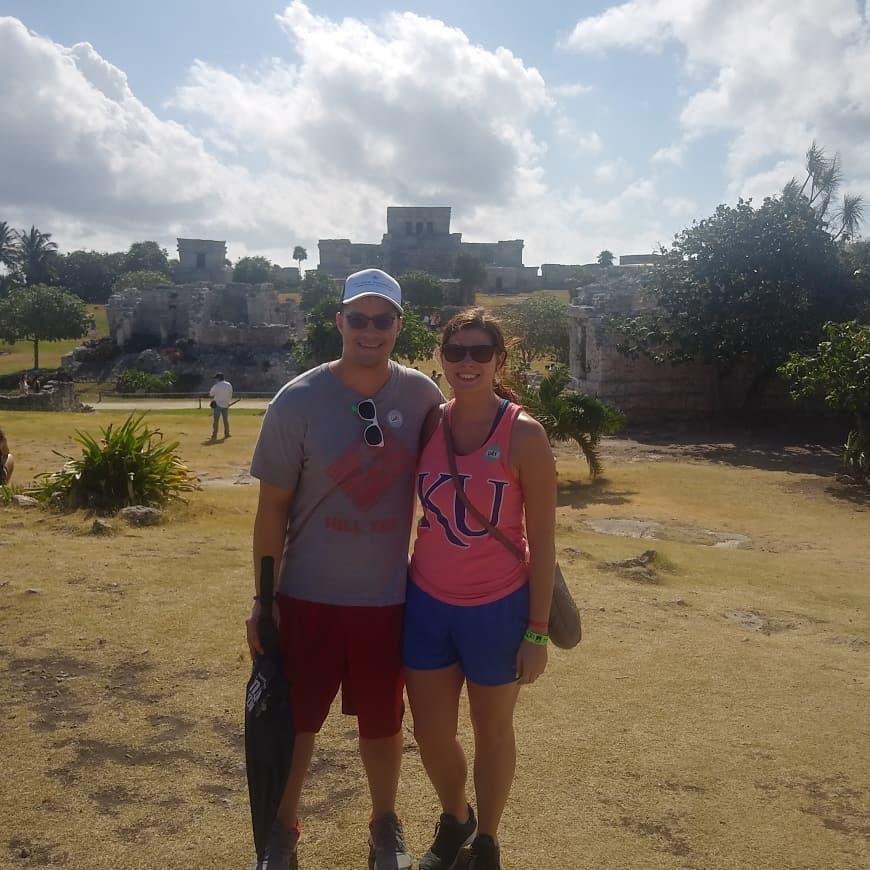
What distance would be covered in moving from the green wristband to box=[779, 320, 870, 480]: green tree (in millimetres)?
11196

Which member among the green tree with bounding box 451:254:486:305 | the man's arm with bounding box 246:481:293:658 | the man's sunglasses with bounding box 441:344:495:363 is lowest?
the man's arm with bounding box 246:481:293:658

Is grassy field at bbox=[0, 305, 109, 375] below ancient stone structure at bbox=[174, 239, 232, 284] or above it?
below

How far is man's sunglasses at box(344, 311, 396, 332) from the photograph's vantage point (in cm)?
282

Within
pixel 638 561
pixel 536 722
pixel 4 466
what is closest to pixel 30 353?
pixel 4 466

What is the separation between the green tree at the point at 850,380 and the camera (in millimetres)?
12602

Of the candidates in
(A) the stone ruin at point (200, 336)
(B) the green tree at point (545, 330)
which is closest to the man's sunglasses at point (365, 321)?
(B) the green tree at point (545, 330)

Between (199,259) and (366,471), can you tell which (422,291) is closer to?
(199,259)

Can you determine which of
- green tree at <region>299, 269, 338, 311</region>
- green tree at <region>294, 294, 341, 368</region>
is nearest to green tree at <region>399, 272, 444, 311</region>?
green tree at <region>299, 269, 338, 311</region>

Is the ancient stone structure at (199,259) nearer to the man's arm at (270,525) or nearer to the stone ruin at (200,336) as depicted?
the stone ruin at (200,336)

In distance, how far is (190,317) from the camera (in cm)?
4191

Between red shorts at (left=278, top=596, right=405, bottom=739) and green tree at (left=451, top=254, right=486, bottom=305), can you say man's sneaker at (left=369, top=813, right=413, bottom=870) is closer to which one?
red shorts at (left=278, top=596, right=405, bottom=739)

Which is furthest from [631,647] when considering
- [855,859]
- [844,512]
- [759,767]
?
[844,512]

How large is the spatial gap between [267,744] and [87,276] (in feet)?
240

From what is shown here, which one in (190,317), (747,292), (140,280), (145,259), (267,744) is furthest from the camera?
(145,259)
